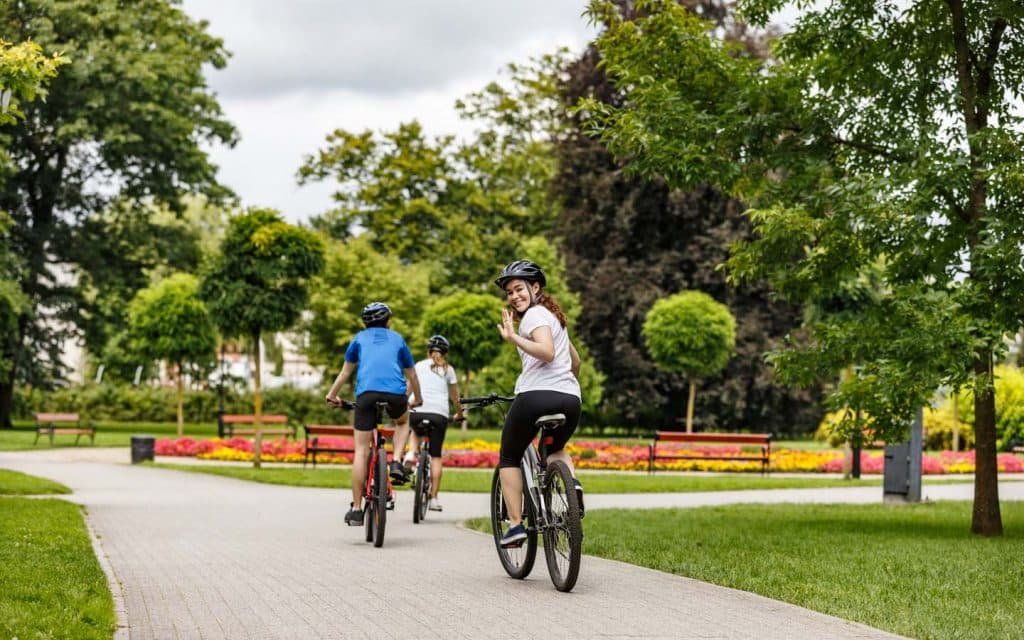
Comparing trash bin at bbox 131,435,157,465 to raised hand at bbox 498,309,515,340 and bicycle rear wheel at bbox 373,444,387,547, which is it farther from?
raised hand at bbox 498,309,515,340

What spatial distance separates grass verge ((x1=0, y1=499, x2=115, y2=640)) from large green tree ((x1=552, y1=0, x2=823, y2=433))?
31.0m

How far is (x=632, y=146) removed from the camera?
13.0 metres

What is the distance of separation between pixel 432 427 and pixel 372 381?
9.23 feet

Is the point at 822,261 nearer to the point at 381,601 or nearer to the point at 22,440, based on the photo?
the point at 381,601

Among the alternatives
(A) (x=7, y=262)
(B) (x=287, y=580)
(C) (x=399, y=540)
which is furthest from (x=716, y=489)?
(A) (x=7, y=262)

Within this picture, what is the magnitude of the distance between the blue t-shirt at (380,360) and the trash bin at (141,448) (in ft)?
53.7

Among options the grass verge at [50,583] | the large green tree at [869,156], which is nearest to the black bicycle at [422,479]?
the grass verge at [50,583]

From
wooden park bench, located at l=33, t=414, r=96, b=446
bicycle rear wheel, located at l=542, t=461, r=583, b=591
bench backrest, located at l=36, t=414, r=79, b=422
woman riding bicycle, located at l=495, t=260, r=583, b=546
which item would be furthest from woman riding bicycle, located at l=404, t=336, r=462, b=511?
bench backrest, located at l=36, t=414, r=79, b=422

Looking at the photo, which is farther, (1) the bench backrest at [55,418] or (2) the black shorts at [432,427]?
(1) the bench backrest at [55,418]

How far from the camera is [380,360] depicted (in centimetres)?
1129

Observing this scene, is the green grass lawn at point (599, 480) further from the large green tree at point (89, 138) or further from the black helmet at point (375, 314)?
the large green tree at point (89, 138)

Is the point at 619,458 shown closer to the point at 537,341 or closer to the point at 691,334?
the point at 691,334

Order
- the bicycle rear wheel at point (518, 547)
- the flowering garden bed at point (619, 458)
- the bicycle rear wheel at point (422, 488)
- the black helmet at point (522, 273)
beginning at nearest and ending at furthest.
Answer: the black helmet at point (522, 273), the bicycle rear wheel at point (518, 547), the bicycle rear wheel at point (422, 488), the flowering garden bed at point (619, 458)

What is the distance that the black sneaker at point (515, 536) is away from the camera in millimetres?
8406
